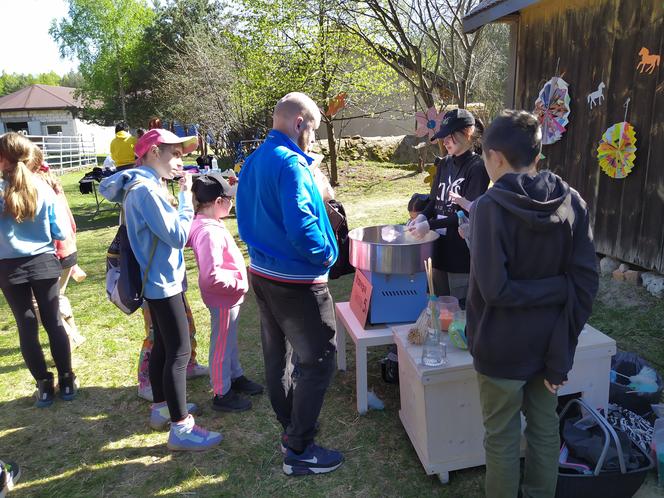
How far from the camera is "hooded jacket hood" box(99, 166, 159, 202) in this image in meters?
2.44

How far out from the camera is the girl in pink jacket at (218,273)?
2906 millimetres

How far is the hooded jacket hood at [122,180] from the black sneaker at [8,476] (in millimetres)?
1424

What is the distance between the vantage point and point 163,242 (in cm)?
253

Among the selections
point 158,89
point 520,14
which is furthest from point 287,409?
point 158,89

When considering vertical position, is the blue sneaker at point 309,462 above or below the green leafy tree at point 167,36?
below

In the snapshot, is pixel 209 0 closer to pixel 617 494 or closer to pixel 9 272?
pixel 9 272

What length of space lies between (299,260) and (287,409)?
94 cm

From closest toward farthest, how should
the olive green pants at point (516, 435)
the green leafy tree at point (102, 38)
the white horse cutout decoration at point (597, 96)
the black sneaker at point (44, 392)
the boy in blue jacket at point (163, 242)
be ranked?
1. the olive green pants at point (516, 435)
2. the boy in blue jacket at point (163, 242)
3. the black sneaker at point (44, 392)
4. the white horse cutout decoration at point (597, 96)
5. the green leafy tree at point (102, 38)

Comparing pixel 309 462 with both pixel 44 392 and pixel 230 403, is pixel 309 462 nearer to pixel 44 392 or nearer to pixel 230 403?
pixel 230 403

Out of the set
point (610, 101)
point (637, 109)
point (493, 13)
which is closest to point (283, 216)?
point (637, 109)

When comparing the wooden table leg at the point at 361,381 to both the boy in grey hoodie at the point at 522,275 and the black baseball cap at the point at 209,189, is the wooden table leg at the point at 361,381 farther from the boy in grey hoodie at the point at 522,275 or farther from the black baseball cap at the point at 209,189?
the black baseball cap at the point at 209,189

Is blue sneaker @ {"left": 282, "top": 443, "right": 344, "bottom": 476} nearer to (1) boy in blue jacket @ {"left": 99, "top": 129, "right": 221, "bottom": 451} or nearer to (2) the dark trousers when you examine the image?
(2) the dark trousers

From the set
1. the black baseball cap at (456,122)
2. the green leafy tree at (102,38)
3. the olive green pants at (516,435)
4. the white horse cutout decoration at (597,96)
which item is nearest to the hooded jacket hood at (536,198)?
the olive green pants at (516,435)

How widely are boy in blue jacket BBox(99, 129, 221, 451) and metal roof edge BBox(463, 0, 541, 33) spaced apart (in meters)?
4.21
